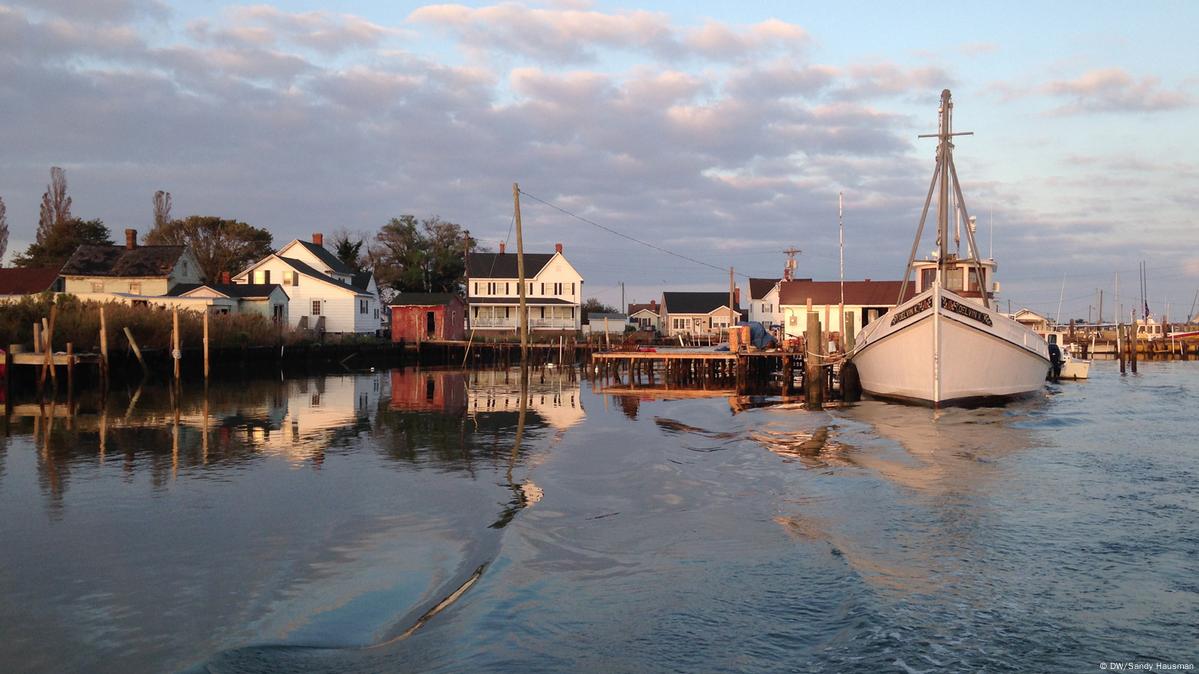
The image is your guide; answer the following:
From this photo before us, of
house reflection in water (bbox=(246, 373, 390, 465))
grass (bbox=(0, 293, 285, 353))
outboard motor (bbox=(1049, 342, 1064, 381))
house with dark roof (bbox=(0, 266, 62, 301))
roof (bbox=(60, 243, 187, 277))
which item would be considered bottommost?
house reflection in water (bbox=(246, 373, 390, 465))

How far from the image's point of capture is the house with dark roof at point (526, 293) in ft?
217

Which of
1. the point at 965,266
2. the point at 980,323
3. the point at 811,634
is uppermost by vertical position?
the point at 965,266

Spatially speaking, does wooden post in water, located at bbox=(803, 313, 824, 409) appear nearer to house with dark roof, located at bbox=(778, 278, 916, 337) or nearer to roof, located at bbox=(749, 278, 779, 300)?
house with dark roof, located at bbox=(778, 278, 916, 337)

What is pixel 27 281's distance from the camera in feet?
165

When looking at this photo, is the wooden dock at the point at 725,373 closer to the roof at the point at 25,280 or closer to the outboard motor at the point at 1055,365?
the outboard motor at the point at 1055,365

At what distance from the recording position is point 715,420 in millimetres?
21703

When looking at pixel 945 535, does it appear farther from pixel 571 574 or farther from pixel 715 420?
pixel 715 420

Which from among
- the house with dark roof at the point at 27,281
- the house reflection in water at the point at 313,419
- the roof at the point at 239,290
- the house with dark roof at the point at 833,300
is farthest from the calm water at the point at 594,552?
the house with dark roof at the point at 833,300

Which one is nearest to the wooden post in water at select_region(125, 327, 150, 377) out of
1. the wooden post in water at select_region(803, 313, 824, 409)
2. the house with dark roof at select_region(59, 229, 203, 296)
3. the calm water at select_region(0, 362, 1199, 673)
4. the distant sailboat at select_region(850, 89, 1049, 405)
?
the calm water at select_region(0, 362, 1199, 673)

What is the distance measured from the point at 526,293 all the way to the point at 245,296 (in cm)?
2330

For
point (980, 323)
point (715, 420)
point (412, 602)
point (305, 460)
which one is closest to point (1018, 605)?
point (412, 602)

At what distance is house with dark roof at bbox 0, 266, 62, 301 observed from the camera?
49.3m

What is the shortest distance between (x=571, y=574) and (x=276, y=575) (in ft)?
8.89

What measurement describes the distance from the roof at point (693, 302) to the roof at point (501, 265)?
20.1 m
